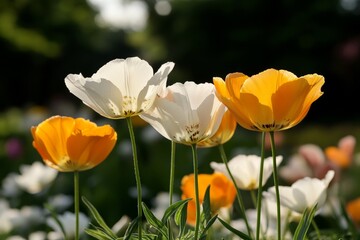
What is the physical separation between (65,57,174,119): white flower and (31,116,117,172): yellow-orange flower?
0.07 metres

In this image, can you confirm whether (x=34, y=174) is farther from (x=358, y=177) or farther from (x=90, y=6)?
(x=90, y=6)

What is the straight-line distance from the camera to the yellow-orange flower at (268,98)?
3.15 feet

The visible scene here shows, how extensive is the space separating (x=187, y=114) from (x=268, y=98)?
119mm

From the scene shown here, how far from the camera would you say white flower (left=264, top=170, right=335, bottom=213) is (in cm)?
118

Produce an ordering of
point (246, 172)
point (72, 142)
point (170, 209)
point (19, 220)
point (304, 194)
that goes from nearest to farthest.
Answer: point (170, 209)
point (72, 142)
point (304, 194)
point (246, 172)
point (19, 220)

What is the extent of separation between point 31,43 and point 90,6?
131 inches

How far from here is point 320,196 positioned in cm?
117

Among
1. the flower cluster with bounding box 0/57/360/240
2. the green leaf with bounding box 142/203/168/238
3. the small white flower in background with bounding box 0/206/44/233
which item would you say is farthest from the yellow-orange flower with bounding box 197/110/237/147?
the small white flower in background with bounding box 0/206/44/233

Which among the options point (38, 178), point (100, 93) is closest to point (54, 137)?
point (100, 93)

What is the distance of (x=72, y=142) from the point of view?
3.45 ft

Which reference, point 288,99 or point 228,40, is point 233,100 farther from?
point 228,40

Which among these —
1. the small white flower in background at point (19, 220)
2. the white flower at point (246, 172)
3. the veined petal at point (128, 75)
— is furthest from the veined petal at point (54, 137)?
the small white flower in background at point (19, 220)

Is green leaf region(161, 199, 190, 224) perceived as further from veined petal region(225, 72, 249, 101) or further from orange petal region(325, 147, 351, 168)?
orange petal region(325, 147, 351, 168)

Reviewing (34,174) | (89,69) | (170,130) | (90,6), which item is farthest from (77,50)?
(170,130)
